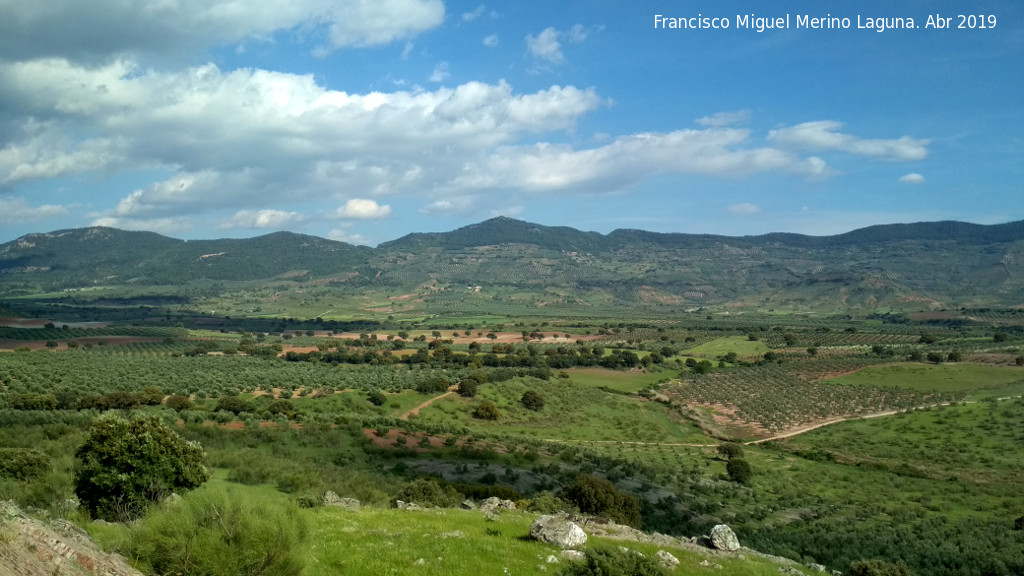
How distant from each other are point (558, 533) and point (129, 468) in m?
12.9

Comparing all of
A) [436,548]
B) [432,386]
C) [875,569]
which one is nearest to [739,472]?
[875,569]

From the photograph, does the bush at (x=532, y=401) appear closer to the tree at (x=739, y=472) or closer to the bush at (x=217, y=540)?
the tree at (x=739, y=472)

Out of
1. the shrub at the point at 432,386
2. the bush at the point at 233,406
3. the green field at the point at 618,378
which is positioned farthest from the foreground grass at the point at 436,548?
the green field at the point at 618,378

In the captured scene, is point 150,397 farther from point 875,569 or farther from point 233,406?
point 875,569

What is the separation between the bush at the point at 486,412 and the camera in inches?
2165

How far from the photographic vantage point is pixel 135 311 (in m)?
185

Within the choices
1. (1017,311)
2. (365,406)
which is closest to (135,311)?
(365,406)

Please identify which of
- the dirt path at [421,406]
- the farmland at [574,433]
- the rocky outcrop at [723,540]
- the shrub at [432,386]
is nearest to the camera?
the rocky outcrop at [723,540]

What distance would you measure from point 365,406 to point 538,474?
79.7 feet

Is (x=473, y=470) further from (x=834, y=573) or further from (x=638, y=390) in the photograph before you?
(x=638, y=390)

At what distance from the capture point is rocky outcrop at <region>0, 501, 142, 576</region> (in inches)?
310

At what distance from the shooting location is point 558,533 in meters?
15.5

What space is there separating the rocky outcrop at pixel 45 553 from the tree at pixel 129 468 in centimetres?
778

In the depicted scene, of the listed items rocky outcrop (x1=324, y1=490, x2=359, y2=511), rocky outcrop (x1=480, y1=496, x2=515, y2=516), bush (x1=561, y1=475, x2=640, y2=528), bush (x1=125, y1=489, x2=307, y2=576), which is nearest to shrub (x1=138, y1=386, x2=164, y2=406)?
rocky outcrop (x1=324, y1=490, x2=359, y2=511)
